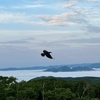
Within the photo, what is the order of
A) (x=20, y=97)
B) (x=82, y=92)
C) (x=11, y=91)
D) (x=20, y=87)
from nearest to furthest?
(x=20, y=97) → (x=11, y=91) → (x=20, y=87) → (x=82, y=92)

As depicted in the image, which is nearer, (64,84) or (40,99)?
(40,99)

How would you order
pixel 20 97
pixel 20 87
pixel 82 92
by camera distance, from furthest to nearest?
pixel 82 92, pixel 20 87, pixel 20 97

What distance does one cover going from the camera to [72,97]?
3466 cm

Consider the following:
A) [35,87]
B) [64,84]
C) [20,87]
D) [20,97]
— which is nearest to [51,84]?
[64,84]

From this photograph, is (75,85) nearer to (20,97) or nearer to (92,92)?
(92,92)

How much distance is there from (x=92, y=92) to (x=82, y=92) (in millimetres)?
1597

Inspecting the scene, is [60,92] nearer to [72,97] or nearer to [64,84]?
[72,97]

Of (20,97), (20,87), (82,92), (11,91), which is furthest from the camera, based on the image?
(82,92)

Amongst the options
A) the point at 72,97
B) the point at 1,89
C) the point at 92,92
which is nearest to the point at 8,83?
the point at 1,89

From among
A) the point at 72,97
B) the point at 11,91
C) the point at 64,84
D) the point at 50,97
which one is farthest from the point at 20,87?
the point at 64,84

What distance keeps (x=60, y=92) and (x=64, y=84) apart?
33.0 ft

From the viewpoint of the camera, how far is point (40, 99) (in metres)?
38.2

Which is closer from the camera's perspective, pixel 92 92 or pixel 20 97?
pixel 20 97

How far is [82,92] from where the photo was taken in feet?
140
